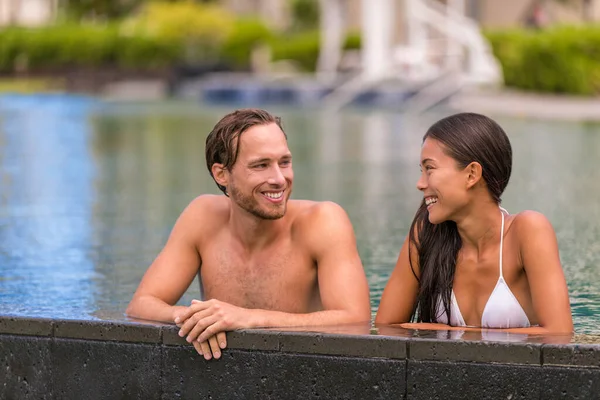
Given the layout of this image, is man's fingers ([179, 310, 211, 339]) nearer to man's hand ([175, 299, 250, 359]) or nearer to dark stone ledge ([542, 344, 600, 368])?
man's hand ([175, 299, 250, 359])

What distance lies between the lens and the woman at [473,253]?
13.4 ft

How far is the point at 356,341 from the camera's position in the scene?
12.8ft

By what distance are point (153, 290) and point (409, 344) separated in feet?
3.96

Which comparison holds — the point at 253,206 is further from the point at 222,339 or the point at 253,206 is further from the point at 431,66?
the point at 431,66

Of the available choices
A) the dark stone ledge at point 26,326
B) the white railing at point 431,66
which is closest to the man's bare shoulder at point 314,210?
the dark stone ledge at point 26,326

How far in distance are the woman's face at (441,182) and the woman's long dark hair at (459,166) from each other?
26mm

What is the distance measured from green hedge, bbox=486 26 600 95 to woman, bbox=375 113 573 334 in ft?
69.0

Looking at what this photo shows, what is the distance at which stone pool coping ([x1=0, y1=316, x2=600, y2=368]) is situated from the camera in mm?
3705

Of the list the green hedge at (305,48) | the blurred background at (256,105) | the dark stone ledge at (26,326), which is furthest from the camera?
the green hedge at (305,48)

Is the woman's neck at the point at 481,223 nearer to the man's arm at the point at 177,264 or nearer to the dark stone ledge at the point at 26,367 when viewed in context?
the man's arm at the point at 177,264

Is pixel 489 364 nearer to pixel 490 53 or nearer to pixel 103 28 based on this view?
pixel 490 53

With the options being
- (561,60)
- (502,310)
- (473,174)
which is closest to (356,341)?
(502,310)

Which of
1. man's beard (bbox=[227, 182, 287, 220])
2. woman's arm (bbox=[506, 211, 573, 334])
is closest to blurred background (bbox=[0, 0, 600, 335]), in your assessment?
man's beard (bbox=[227, 182, 287, 220])

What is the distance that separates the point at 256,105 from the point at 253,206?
85.9 feet
